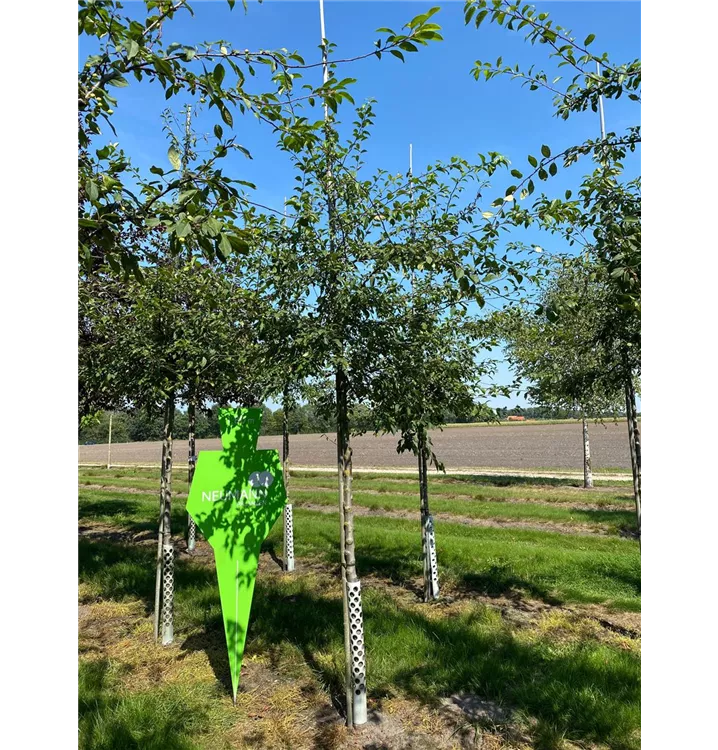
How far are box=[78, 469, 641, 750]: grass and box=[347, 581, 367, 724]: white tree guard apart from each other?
22cm

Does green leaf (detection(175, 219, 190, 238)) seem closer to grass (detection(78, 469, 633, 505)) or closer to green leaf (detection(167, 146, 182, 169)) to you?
green leaf (detection(167, 146, 182, 169))

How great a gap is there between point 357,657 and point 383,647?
1121 millimetres

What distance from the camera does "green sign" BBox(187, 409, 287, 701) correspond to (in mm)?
4152

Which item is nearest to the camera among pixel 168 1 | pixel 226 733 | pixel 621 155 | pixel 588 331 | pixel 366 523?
pixel 168 1

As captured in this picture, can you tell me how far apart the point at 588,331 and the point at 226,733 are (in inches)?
261

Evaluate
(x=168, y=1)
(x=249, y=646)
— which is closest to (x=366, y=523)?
(x=249, y=646)

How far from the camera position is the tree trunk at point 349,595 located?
3.74 m

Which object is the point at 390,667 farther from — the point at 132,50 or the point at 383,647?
the point at 132,50

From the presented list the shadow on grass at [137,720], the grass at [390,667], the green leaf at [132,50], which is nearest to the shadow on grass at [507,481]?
the grass at [390,667]

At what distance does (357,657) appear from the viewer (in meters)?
3.79

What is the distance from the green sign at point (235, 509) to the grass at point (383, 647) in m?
0.74

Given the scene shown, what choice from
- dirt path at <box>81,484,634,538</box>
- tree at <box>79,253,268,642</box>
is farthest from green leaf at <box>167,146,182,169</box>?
dirt path at <box>81,484,634,538</box>

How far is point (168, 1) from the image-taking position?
183 cm
